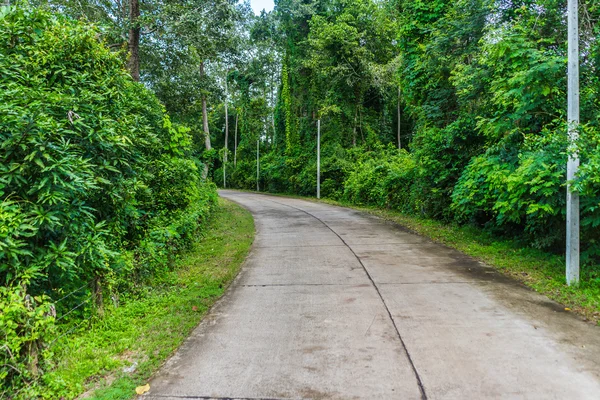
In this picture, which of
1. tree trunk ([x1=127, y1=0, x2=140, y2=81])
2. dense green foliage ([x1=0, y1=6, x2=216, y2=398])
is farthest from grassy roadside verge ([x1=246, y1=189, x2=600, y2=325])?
tree trunk ([x1=127, y1=0, x2=140, y2=81])

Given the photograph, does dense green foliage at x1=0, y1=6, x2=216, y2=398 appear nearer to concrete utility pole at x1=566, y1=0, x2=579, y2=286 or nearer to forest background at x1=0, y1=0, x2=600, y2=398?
forest background at x1=0, y1=0, x2=600, y2=398

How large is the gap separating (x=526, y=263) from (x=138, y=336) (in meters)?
6.73

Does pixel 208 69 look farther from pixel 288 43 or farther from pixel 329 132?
pixel 329 132

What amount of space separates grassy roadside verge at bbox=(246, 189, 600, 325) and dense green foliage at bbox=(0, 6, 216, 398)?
19.3ft

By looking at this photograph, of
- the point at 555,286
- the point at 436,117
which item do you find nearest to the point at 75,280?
the point at 555,286

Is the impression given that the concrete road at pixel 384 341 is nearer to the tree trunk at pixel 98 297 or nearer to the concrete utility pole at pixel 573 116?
the concrete utility pole at pixel 573 116

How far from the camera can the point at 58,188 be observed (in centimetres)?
374

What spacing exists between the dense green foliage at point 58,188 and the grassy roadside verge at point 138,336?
271mm

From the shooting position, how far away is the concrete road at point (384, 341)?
3.42 metres

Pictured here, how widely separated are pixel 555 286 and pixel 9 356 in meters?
6.78

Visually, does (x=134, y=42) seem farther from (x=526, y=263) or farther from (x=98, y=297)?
(x=526, y=263)

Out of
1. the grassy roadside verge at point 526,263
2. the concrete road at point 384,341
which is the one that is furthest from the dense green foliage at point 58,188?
the grassy roadside verge at point 526,263

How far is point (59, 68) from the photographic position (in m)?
5.07

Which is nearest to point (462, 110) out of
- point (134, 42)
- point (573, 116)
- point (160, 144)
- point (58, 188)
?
point (573, 116)
